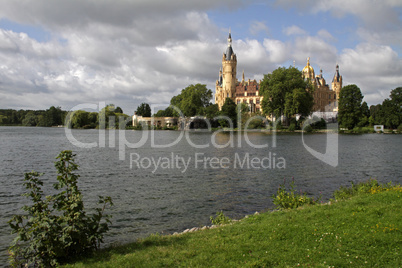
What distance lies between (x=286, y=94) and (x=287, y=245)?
86.7 metres

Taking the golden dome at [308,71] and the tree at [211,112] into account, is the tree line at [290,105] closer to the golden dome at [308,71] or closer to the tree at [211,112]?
the tree at [211,112]

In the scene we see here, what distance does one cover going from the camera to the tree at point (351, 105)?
9606 cm

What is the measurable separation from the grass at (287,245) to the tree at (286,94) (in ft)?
269

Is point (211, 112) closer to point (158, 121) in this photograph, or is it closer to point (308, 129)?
point (158, 121)

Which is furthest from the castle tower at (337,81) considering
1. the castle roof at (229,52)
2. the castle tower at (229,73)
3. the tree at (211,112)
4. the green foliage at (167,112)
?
the green foliage at (167,112)

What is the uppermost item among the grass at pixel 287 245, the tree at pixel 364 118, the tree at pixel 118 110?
the tree at pixel 118 110

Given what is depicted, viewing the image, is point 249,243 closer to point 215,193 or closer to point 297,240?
point 297,240

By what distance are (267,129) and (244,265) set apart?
3903 inches

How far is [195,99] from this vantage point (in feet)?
430

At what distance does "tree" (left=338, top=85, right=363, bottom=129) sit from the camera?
96.1 metres

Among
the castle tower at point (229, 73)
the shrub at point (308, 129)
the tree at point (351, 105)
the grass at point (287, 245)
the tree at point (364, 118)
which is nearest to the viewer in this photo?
the grass at point (287, 245)

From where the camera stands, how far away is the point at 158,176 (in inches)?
898

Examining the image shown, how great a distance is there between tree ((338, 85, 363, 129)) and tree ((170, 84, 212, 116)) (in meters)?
51.2

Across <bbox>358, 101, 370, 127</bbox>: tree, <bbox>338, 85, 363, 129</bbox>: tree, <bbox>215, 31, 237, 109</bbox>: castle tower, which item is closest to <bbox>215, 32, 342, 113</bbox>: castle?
<bbox>215, 31, 237, 109</bbox>: castle tower
